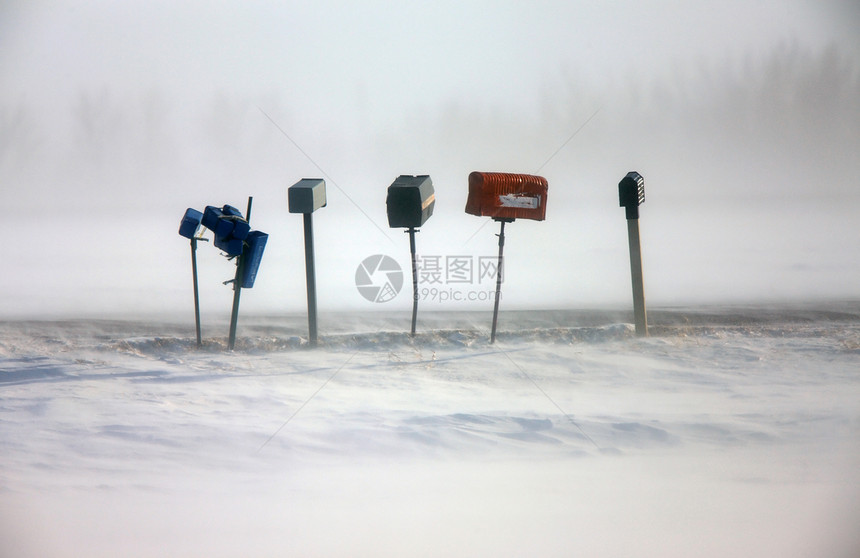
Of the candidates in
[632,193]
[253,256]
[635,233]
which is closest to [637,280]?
[635,233]

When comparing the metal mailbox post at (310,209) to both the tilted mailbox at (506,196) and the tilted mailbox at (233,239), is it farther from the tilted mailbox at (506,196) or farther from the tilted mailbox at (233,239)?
the tilted mailbox at (506,196)

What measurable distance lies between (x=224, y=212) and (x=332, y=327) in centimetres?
64

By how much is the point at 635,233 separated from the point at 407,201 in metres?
0.98

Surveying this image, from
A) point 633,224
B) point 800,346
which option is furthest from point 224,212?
point 800,346

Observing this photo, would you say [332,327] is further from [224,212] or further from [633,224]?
[633,224]

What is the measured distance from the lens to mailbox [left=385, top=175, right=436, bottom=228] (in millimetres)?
3369

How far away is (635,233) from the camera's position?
3656 millimetres

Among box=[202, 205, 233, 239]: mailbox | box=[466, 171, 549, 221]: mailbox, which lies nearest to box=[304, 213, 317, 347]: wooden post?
box=[202, 205, 233, 239]: mailbox

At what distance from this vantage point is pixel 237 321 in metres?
3.61

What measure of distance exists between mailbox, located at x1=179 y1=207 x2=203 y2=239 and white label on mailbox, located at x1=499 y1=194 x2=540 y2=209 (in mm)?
1187

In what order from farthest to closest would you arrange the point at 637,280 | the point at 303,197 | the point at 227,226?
1. the point at 637,280
2. the point at 303,197
3. the point at 227,226

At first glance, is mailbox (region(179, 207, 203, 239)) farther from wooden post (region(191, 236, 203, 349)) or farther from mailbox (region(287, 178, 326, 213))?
mailbox (region(287, 178, 326, 213))

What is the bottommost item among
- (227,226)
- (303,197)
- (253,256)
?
(253,256)

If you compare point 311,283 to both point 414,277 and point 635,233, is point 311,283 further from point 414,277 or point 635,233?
point 635,233
